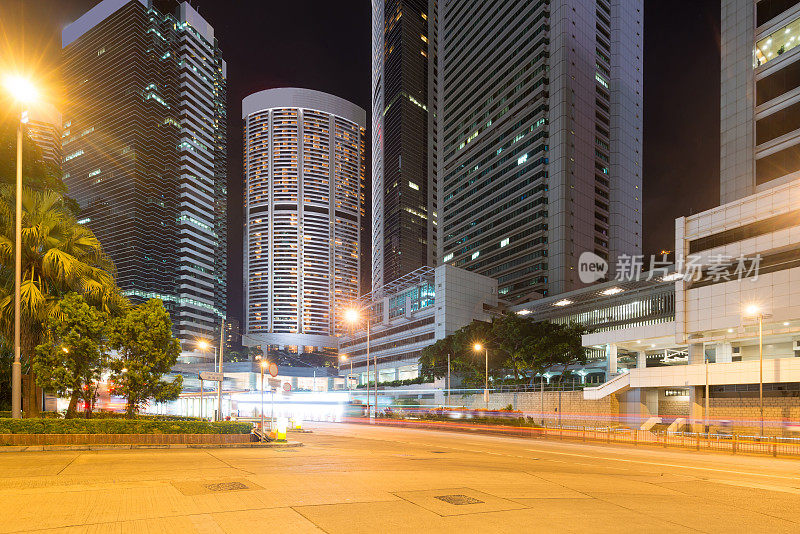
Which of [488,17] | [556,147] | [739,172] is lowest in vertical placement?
[739,172]

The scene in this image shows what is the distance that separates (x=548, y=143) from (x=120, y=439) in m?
122

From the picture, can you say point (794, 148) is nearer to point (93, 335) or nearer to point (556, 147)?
point (93, 335)

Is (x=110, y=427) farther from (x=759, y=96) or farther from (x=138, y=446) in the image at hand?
(x=759, y=96)

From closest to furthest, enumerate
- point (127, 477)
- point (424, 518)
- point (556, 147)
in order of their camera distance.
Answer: point (424, 518), point (127, 477), point (556, 147)

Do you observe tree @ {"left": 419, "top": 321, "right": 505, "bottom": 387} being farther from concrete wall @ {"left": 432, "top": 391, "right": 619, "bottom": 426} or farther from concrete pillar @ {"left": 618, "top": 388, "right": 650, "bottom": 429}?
concrete pillar @ {"left": 618, "top": 388, "right": 650, "bottom": 429}

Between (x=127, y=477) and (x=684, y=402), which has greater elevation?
(x=127, y=477)

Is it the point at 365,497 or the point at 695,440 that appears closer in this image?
the point at 365,497

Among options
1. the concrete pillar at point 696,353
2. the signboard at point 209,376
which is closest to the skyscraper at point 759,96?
the concrete pillar at point 696,353

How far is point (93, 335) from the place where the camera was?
79.2 ft

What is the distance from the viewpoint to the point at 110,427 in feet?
72.1

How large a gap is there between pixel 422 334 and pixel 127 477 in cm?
10332

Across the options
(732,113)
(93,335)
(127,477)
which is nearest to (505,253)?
(732,113)

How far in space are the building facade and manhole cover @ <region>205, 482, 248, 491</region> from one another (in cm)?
9539

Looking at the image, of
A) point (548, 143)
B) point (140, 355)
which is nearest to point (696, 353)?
point (140, 355)
